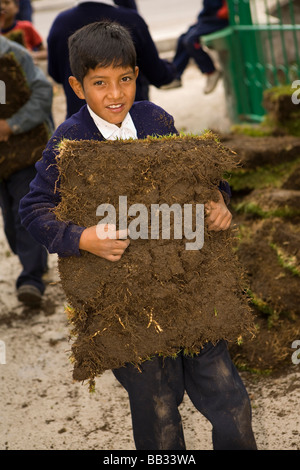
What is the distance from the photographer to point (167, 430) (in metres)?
2.42

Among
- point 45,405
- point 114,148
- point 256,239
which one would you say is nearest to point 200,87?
point 256,239

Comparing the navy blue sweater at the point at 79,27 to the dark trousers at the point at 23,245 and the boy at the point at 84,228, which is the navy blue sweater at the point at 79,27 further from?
the boy at the point at 84,228

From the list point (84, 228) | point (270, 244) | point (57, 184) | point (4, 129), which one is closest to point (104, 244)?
point (84, 228)

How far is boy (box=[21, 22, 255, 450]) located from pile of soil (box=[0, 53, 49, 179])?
6.45 feet

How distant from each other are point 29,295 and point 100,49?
8.03 feet

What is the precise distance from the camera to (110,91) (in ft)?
7.79

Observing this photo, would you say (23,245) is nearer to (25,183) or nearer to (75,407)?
(25,183)

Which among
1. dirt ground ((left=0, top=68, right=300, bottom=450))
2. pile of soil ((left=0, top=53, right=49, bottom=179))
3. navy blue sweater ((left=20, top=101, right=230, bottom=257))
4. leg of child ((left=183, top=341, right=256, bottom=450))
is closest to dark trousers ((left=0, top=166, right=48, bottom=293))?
pile of soil ((left=0, top=53, right=49, bottom=179))

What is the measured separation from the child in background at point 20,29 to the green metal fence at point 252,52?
1921 mm

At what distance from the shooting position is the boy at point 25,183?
14.2 ft

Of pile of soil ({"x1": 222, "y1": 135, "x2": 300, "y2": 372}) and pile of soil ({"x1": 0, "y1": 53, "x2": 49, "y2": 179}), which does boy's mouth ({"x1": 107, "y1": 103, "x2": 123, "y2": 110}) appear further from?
pile of soil ({"x1": 0, "y1": 53, "x2": 49, "y2": 179})

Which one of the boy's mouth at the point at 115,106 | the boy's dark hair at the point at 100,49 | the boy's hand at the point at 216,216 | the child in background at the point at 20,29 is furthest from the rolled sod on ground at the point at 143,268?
the child in background at the point at 20,29

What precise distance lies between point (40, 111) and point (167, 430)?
8.44ft
